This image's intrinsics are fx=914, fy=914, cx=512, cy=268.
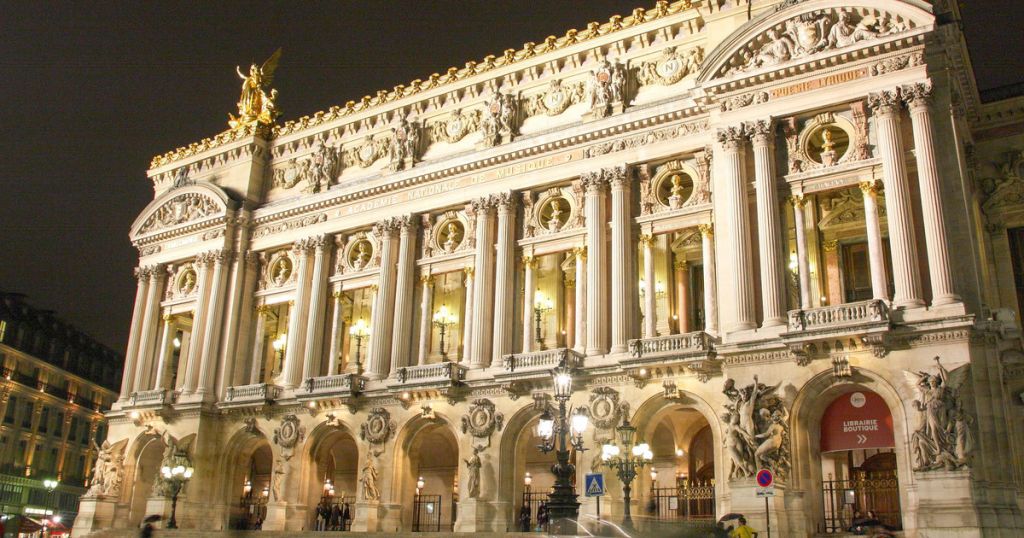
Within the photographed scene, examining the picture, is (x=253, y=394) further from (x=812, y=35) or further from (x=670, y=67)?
(x=812, y=35)

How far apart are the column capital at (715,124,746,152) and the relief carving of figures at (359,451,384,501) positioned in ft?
55.0

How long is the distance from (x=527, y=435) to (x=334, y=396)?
8126 mm

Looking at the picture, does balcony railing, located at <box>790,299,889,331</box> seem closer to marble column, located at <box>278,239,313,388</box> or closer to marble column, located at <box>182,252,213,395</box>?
marble column, located at <box>278,239,313,388</box>

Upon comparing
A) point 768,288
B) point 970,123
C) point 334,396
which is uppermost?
point 970,123

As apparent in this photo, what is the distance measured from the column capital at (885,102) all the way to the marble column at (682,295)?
934 centimetres

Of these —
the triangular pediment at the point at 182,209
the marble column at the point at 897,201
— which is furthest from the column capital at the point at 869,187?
the triangular pediment at the point at 182,209

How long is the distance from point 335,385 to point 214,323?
8360mm

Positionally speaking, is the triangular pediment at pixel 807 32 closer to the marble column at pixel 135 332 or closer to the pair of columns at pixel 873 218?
the pair of columns at pixel 873 218

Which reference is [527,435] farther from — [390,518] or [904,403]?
[904,403]

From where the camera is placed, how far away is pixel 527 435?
1275 inches

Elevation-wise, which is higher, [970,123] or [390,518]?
[970,123]

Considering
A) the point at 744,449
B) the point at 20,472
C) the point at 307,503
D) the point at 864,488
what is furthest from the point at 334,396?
the point at 20,472

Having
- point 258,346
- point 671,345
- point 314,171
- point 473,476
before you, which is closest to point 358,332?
point 258,346

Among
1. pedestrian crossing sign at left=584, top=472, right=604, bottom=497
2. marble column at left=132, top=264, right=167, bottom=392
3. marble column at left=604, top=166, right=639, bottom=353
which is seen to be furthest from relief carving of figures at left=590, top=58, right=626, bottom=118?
marble column at left=132, top=264, right=167, bottom=392
